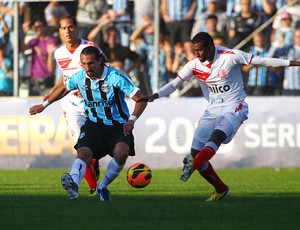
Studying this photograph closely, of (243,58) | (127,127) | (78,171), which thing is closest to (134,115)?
(127,127)

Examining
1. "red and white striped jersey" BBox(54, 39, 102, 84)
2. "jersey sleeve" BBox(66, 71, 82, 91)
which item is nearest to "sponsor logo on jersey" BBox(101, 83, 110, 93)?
"jersey sleeve" BBox(66, 71, 82, 91)

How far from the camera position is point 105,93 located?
38.8 ft

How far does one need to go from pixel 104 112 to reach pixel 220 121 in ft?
4.91

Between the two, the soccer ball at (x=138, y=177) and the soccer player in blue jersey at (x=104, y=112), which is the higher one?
the soccer player in blue jersey at (x=104, y=112)

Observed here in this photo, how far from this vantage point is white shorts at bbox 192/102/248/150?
1247 centimetres

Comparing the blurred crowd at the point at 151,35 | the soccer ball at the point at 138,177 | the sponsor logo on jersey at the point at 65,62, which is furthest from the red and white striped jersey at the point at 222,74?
the blurred crowd at the point at 151,35

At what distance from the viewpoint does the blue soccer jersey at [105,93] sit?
463 inches

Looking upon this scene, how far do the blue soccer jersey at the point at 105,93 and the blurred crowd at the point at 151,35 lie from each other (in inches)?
325

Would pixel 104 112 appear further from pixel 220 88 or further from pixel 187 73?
pixel 220 88

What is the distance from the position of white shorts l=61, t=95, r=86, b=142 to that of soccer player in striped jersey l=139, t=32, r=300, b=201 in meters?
1.73

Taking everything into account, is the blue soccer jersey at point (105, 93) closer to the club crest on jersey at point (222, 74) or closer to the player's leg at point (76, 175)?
the player's leg at point (76, 175)
